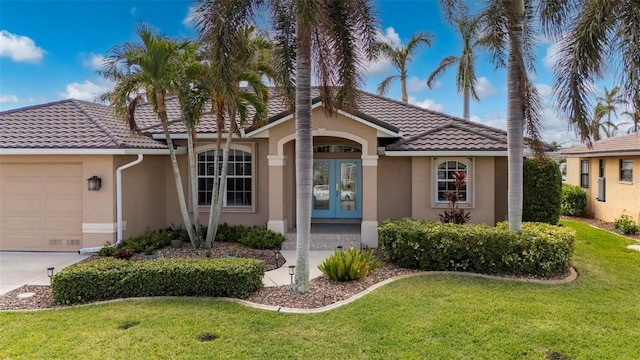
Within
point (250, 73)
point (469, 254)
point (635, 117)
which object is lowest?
point (469, 254)

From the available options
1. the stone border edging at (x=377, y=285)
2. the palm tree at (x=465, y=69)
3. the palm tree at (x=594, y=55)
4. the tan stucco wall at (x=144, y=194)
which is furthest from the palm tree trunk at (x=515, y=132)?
the tan stucco wall at (x=144, y=194)

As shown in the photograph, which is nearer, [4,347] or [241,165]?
[4,347]

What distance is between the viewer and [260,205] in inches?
551

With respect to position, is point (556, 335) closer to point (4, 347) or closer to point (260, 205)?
point (4, 347)

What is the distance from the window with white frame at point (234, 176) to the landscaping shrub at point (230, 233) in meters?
1.21

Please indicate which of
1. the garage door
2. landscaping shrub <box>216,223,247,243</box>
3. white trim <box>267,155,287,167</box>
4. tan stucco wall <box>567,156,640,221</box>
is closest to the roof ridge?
the garage door

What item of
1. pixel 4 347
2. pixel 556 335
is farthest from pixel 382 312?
pixel 4 347

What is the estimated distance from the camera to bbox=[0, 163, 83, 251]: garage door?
1184 cm

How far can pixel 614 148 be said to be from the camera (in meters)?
17.2

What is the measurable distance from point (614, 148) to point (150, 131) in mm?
19086

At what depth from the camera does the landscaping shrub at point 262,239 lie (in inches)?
476

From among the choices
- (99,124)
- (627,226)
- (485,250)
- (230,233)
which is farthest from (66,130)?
(627,226)

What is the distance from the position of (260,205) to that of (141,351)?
8658mm

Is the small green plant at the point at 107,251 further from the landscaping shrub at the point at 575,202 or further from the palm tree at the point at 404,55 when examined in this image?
the landscaping shrub at the point at 575,202
